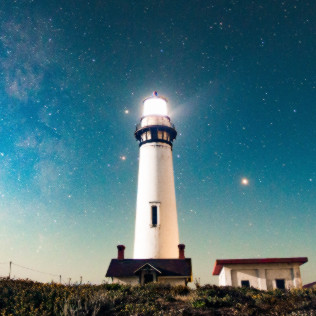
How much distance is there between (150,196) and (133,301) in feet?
46.6

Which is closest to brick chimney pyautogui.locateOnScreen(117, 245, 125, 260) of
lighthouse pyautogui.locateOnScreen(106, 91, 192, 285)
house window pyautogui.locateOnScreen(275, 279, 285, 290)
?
lighthouse pyautogui.locateOnScreen(106, 91, 192, 285)

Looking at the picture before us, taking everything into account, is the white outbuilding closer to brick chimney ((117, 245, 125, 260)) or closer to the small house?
the small house

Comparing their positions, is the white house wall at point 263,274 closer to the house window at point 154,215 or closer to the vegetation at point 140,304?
the house window at point 154,215

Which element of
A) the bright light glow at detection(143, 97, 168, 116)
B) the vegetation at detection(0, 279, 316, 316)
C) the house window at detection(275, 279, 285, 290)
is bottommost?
the vegetation at detection(0, 279, 316, 316)

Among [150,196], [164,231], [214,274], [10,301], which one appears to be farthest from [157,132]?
[10,301]

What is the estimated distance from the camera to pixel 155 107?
30891mm

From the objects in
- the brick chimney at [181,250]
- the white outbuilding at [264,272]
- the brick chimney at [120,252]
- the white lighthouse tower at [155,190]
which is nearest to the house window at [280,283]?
the white outbuilding at [264,272]

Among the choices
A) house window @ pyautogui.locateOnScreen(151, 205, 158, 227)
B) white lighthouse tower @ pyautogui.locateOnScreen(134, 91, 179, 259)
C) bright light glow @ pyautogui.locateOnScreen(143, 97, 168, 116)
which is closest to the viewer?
white lighthouse tower @ pyautogui.locateOnScreen(134, 91, 179, 259)

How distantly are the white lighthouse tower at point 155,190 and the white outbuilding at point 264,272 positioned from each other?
4.99m

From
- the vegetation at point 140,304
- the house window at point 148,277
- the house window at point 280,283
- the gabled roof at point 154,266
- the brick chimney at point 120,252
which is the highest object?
the brick chimney at point 120,252

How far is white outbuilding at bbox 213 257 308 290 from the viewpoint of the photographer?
808 inches

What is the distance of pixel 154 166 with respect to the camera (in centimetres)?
2727

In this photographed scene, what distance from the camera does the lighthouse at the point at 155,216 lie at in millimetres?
21850

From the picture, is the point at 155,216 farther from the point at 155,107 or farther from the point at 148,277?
the point at 155,107
